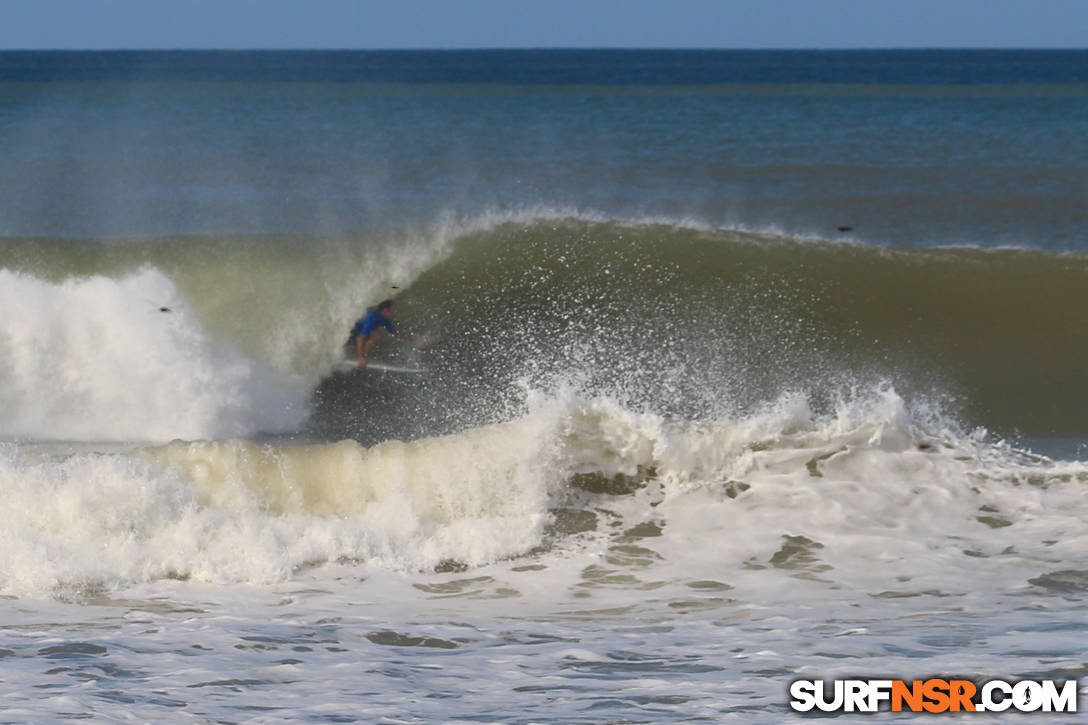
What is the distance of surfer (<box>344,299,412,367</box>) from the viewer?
37.0 feet

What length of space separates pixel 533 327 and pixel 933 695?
25.0 feet

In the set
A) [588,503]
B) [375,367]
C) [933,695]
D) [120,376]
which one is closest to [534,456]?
[588,503]

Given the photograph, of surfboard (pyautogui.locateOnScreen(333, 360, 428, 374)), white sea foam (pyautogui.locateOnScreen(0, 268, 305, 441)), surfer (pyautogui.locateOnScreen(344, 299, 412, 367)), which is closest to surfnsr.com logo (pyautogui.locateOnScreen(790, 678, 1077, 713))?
white sea foam (pyautogui.locateOnScreen(0, 268, 305, 441))

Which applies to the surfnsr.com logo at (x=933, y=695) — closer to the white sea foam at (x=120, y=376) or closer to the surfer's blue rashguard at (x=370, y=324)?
the white sea foam at (x=120, y=376)

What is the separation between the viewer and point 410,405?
34.3 ft

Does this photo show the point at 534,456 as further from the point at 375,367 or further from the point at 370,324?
the point at 370,324

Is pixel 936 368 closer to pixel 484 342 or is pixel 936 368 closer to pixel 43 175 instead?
pixel 484 342

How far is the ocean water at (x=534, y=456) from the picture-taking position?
212 inches

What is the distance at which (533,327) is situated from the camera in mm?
12117

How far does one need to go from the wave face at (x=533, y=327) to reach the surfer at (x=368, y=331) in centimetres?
17

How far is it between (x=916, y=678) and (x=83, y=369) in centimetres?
786

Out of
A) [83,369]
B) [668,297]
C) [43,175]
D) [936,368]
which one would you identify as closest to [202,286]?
[83,369]

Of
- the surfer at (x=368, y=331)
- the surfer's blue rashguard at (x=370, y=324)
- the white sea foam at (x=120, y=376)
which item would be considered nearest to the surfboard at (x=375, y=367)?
the surfer at (x=368, y=331)

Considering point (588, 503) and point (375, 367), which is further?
point (375, 367)
